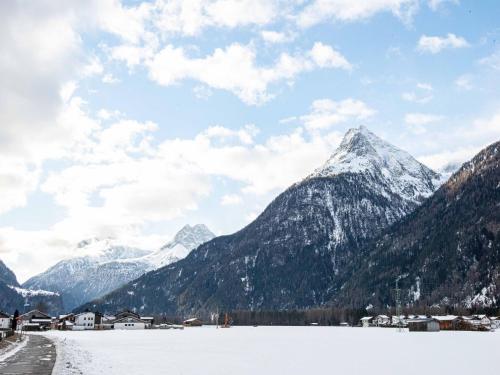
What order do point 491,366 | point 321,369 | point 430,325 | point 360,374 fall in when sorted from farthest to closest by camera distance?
point 430,325 < point 491,366 < point 321,369 < point 360,374

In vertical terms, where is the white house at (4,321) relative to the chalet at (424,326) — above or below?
above

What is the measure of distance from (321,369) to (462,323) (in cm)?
17234

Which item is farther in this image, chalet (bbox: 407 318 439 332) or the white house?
the white house

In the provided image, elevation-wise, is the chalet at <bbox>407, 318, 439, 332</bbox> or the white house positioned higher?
the white house

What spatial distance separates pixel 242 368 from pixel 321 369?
7.16m

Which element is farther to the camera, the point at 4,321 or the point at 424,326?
the point at 4,321

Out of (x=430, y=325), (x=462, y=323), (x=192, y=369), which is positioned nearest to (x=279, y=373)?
(x=192, y=369)

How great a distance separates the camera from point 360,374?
144ft

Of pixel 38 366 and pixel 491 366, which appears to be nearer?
pixel 38 366

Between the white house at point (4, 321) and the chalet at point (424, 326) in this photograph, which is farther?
the white house at point (4, 321)

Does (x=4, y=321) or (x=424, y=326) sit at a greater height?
(x=4, y=321)

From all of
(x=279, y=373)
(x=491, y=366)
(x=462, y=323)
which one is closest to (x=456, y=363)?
(x=491, y=366)

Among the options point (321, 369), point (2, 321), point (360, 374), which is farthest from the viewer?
point (2, 321)

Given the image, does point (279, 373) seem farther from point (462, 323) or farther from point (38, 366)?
point (462, 323)
